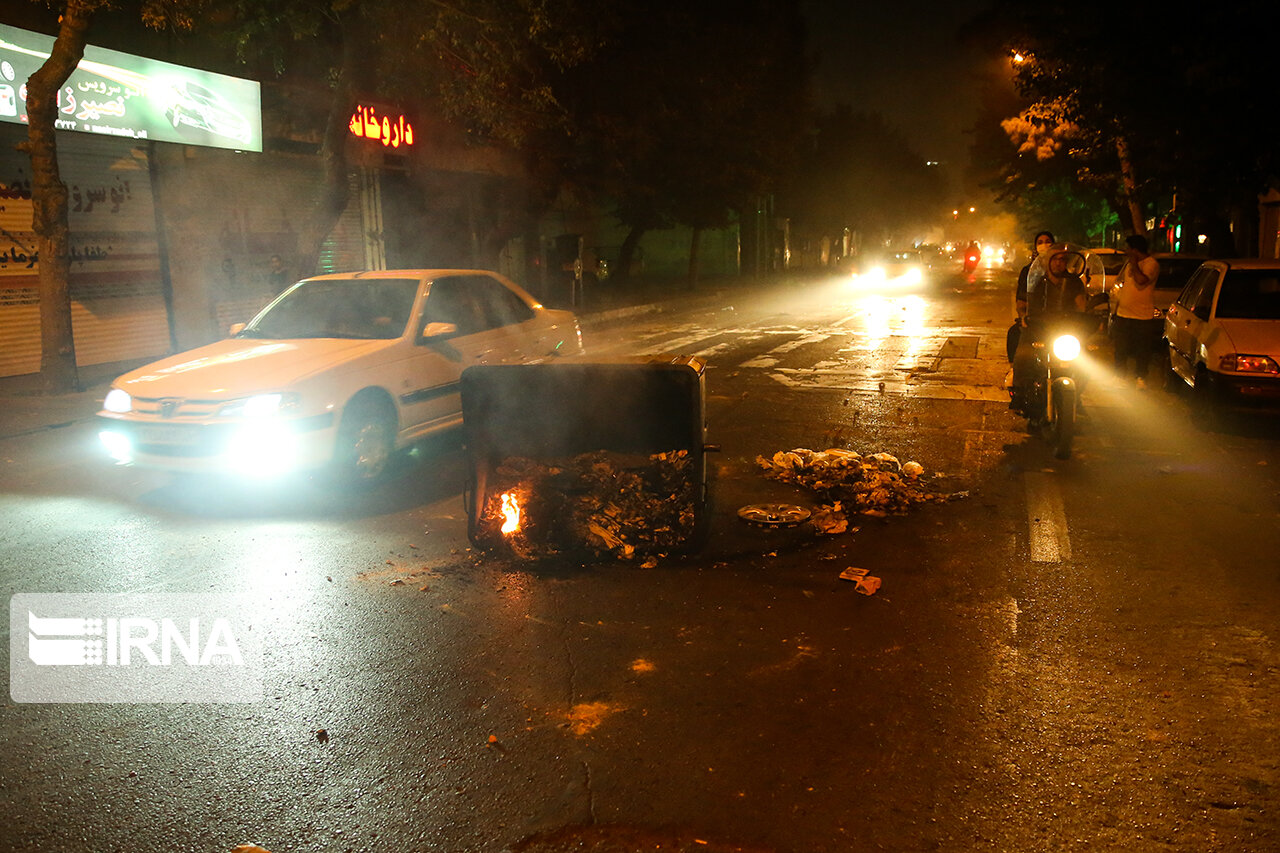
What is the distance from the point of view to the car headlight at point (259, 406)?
6895 mm

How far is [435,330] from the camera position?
805 centimetres

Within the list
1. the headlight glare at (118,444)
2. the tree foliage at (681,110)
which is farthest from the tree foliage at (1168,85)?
the headlight glare at (118,444)

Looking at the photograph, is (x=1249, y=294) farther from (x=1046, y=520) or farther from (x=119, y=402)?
(x=119, y=402)

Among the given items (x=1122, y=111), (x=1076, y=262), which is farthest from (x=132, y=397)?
(x=1122, y=111)

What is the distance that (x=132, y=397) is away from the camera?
7219mm

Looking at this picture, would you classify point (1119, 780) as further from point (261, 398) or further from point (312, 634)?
point (261, 398)

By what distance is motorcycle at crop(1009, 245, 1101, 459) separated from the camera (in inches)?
333

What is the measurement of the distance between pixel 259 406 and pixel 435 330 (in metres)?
1.67

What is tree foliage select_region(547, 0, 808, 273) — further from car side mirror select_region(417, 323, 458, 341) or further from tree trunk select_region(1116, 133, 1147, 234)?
car side mirror select_region(417, 323, 458, 341)

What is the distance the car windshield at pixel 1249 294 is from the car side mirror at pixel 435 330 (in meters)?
7.85

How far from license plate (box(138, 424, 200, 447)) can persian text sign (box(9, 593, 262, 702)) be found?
5.61 ft

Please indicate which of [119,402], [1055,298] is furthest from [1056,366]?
[119,402]

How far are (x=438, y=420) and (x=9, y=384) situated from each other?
9.01m

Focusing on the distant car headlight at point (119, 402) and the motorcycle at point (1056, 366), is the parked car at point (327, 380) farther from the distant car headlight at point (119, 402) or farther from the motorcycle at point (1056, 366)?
the motorcycle at point (1056, 366)
